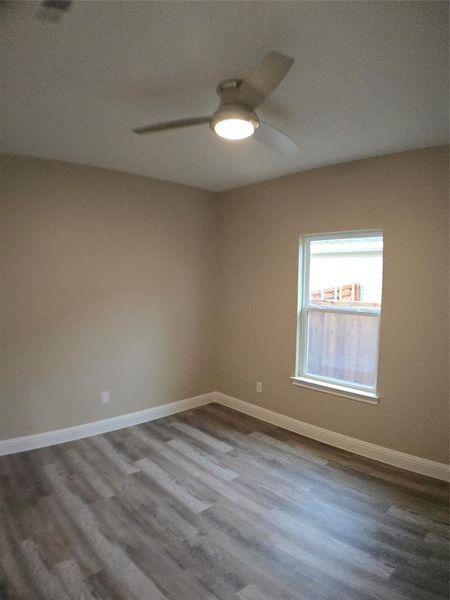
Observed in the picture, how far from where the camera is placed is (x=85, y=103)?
208 cm

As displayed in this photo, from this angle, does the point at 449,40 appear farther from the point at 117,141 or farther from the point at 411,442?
the point at 411,442

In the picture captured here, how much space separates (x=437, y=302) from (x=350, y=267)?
32.1 inches

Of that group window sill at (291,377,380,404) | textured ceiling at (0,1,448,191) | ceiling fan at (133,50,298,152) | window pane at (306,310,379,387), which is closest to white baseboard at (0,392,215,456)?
window sill at (291,377,380,404)

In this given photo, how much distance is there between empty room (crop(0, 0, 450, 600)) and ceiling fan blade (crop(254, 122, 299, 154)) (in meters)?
0.02

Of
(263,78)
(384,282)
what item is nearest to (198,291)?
(384,282)

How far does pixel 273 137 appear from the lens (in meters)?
1.89

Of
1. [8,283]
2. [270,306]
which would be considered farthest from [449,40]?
[8,283]

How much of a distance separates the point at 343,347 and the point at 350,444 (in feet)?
2.91

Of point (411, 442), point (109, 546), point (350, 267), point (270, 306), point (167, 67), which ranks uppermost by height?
point (167, 67)

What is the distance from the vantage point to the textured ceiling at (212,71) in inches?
54.8

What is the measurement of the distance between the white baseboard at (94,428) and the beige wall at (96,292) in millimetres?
63

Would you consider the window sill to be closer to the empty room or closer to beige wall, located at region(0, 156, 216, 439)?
the empty room

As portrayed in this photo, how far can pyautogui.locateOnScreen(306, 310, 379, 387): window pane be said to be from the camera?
3158mm

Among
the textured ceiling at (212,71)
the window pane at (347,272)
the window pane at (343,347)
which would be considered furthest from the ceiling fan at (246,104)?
the window pane at (343,347)
